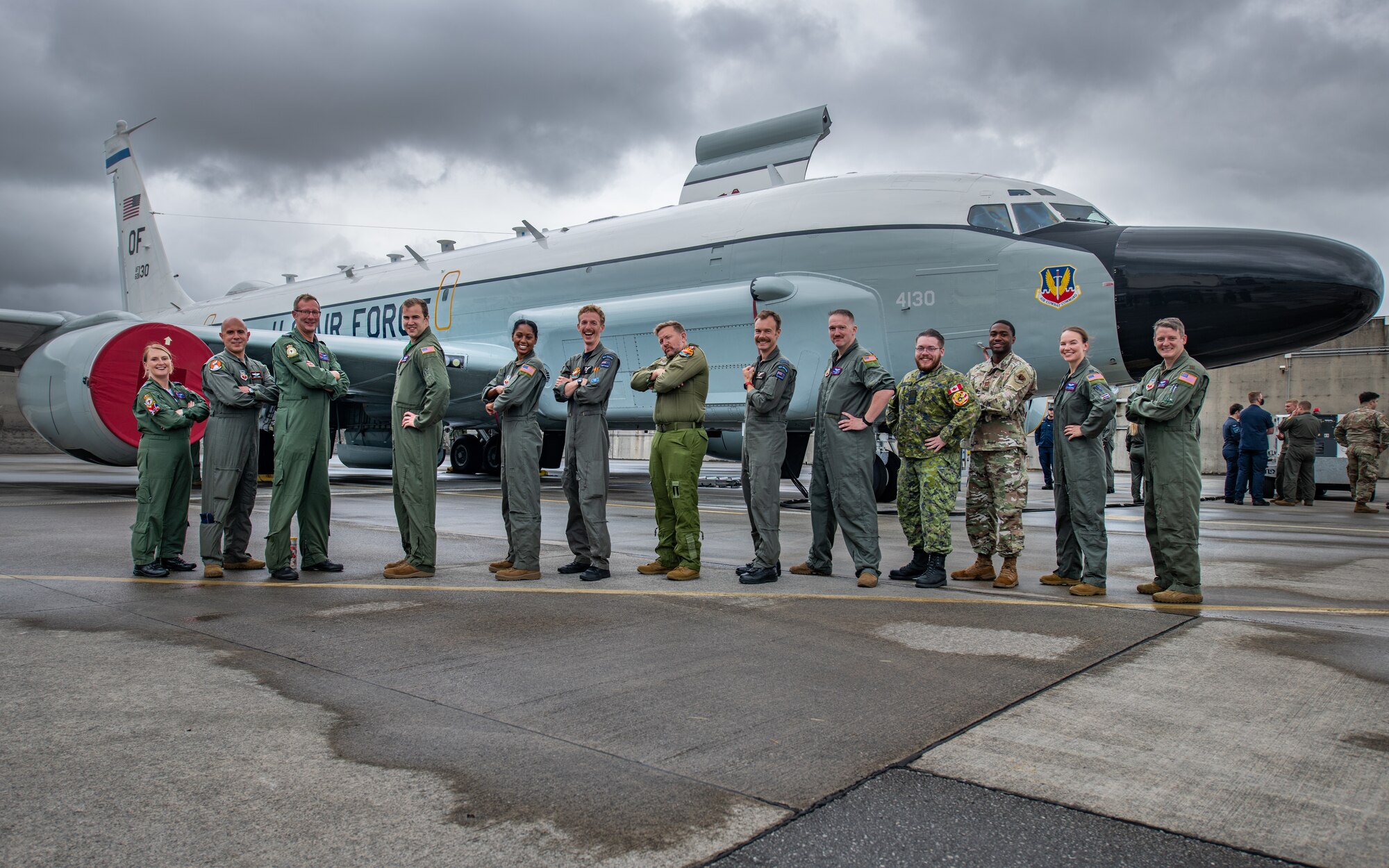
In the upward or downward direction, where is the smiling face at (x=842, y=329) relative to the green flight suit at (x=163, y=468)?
upward

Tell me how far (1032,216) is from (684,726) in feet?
26.1

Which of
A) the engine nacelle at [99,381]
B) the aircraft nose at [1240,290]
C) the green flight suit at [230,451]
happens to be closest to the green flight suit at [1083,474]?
the aircraft nose at [1240,290]

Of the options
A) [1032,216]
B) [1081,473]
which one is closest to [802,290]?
[1032,216]

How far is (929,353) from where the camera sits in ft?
17.2

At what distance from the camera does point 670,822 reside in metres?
1.85

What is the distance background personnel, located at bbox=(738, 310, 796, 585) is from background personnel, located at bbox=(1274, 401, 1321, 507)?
11698mm

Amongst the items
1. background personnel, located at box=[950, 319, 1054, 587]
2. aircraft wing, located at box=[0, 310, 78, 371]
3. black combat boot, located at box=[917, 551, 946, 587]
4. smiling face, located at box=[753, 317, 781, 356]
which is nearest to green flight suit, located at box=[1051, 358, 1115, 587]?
background personnel, located at box=[950, 319, 1054, 587]

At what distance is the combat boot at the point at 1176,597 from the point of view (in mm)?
4320

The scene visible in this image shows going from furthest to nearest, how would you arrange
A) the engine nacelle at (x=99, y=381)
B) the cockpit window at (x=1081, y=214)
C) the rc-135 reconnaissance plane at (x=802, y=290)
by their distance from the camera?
the engine nacelle at (x=99, y=381) → the cockpit window at (x=1081, y=214) → the rc-135 reconnaissance plane at (x=802, y=290)

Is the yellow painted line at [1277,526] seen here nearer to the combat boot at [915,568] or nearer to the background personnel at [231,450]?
the combat boot at [915,568]

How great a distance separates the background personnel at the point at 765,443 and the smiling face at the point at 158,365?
3534 millimetres

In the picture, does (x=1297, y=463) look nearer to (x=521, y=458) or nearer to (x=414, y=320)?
(x=521, y=458)

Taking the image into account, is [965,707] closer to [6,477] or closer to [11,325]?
[11,325]

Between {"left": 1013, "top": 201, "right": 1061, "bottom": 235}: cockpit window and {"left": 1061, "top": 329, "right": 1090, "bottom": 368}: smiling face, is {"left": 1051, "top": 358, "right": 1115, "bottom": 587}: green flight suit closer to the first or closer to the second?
{"left": 1061, "top": 329, "right": 1090, "bottom": 368}: smiling face
